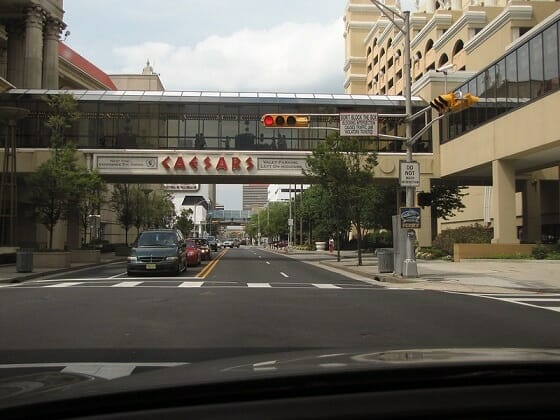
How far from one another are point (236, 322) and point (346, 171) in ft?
65.4

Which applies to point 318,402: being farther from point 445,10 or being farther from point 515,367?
point 445,10

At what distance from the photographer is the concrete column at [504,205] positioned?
3247 centimetres

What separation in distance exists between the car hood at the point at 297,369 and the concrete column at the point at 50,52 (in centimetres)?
5058

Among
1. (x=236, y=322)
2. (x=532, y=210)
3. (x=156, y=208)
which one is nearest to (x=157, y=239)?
(x=236, y=322)

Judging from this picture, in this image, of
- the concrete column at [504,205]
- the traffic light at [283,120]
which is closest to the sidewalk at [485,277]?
the concrete column at [504,205]

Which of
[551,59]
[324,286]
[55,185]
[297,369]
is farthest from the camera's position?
[551,59]

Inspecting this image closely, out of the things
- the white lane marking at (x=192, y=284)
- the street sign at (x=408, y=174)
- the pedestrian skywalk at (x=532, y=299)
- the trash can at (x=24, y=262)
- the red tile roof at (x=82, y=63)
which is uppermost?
the red tile roof at (x=82, y=63)

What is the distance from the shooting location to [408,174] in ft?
72.1

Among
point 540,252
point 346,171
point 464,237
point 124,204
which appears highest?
point 346,171

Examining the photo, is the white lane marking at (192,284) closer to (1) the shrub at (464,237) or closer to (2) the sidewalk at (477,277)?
(2) the sidewalk at (477,277)

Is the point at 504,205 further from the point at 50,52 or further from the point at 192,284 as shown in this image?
the point at 50,52

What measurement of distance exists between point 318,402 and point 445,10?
73476mm

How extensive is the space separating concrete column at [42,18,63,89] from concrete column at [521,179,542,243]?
A: 37.6 m

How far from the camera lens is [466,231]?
116 ft
